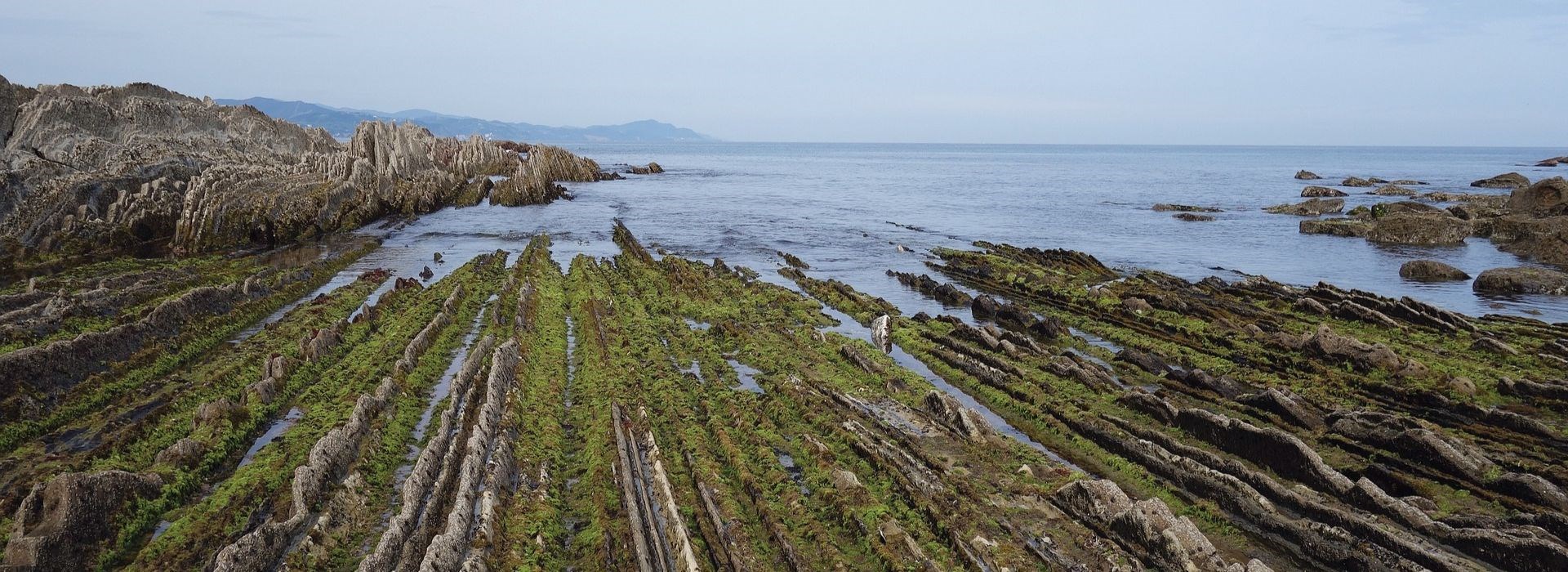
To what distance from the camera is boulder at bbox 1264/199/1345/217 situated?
64.4 m

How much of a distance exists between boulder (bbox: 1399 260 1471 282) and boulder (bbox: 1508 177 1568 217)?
22.9 m

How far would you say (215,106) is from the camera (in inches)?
2518

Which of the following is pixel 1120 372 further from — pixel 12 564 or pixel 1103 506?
pixel 12 564

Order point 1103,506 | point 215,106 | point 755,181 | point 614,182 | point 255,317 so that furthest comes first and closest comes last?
point 755,181, point 614,182, point 215,106, point 255,317, point 1103,506

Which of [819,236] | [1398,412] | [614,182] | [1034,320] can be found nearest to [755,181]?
[614,182]

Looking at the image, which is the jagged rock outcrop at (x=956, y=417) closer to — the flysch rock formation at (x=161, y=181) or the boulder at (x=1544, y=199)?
the flysch rock formation at (x=161, y=181)

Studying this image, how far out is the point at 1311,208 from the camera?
6494cm

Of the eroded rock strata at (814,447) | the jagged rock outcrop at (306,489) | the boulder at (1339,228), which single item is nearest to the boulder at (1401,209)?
the boulder at (1339,228)

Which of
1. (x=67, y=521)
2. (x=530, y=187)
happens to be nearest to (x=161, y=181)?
(x=530, y=187)

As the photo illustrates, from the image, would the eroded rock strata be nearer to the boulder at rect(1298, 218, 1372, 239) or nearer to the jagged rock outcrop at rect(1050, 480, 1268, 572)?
the jagged rock outcrop at rect(1050, 480, 1268, 572)

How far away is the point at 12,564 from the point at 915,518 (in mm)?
10862

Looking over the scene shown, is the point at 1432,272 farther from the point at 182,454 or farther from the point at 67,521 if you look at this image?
the point at 67,521

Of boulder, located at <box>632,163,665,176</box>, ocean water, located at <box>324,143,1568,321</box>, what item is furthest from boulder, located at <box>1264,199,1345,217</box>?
boulder, located at <box>632,163,665,176</box>

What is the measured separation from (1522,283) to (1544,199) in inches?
1118
